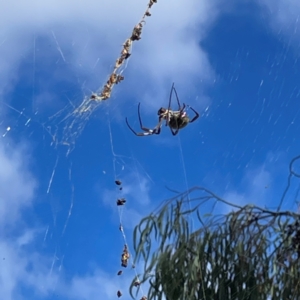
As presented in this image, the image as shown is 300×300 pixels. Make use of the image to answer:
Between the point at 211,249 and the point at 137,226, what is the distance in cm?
49

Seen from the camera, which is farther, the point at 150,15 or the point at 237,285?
the point at 150,15

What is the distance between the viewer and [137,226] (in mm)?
4289

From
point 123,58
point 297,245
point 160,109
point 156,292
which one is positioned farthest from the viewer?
point 123,58

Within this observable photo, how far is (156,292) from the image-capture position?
13.6 ft

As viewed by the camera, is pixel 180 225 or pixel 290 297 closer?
pixel 290 297

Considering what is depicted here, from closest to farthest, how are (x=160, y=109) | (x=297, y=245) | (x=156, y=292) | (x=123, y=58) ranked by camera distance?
(x=297, y=245)
(x=156, y=292)
(x=160, y=109)
(x=123, y=58)

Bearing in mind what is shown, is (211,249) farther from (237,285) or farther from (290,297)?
(290,297)

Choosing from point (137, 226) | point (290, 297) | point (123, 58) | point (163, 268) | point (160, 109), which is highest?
point (123, 58)

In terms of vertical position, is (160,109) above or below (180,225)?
above

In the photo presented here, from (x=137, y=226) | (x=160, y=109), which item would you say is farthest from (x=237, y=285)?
(x=160, y=109)

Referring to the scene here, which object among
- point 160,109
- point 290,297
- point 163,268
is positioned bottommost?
point 290,297

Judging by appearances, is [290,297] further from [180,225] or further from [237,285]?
[180,225]

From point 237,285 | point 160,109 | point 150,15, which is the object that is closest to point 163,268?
point 237,285

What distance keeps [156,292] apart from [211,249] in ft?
1.38
